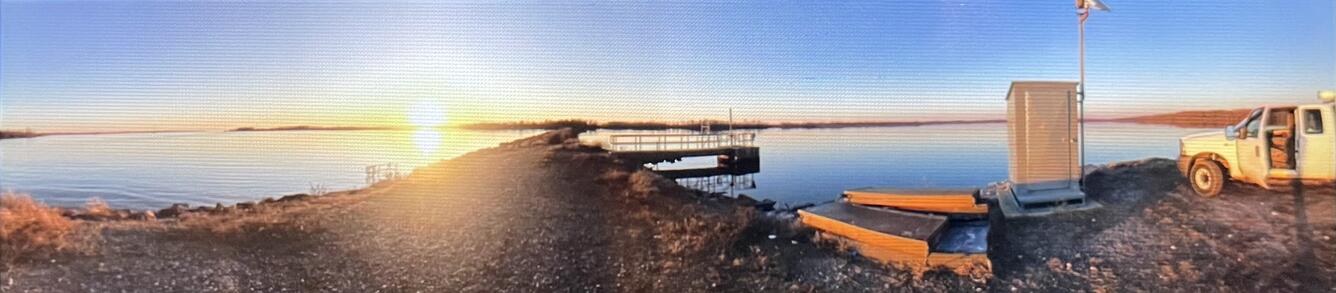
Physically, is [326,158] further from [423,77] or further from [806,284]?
[806,284]

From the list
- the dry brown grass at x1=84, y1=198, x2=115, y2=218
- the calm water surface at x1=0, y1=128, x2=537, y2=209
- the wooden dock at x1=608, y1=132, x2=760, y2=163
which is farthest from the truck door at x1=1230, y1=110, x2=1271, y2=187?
the dry brown grass at x1=84, y1=198, x2=115, y2=218

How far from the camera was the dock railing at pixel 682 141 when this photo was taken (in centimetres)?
174

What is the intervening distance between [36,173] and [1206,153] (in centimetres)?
367

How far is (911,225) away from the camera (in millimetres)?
1814

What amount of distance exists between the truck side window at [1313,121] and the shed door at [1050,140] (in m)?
0.72

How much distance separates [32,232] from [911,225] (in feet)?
8.49

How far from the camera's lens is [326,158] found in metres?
1.77

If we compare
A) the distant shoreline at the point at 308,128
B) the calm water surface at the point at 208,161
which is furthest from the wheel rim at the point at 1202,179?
the distant shoreline at the point at 308,128

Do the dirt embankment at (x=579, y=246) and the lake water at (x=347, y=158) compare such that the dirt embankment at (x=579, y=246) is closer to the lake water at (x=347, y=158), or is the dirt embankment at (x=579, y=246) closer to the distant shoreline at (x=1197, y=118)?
the lake water at (x=347, y=158)

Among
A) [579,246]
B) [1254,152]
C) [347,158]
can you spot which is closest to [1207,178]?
[1254,152]

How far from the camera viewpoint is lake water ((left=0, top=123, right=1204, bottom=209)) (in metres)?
1.73

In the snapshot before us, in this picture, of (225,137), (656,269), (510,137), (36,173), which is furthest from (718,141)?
(36,173)

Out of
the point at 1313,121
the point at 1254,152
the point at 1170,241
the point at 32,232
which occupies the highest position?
the point at 1313,121

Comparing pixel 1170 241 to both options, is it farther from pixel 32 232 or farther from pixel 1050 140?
pixel 32 232
